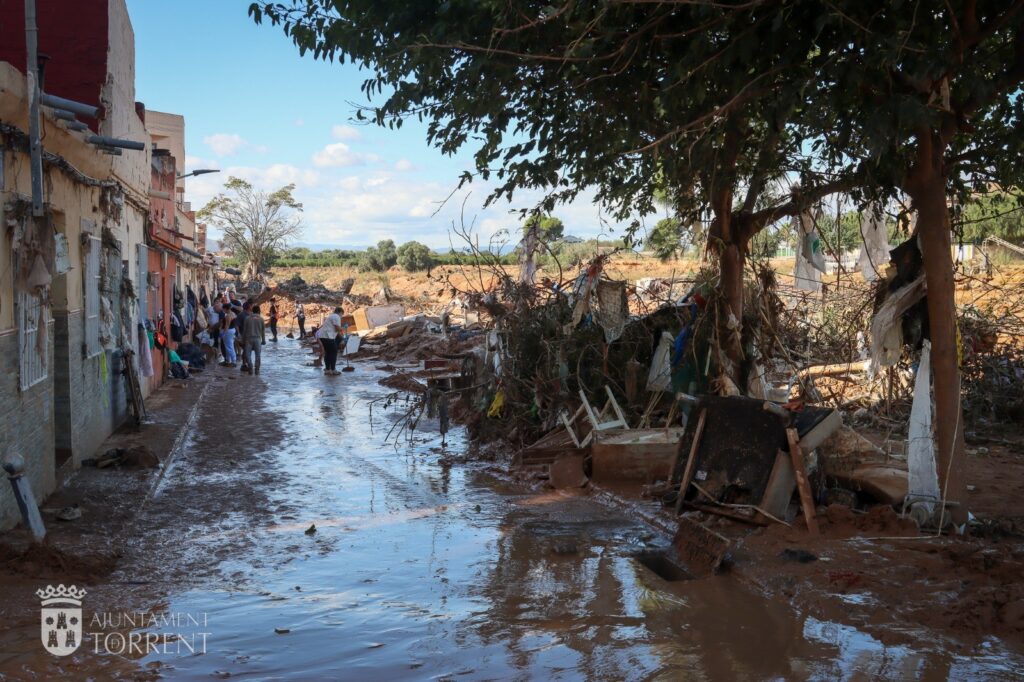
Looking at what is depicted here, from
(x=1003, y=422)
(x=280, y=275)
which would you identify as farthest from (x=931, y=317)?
(x=280, y=275)

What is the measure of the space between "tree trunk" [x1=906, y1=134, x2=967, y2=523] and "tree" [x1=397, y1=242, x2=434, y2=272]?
58.4 m

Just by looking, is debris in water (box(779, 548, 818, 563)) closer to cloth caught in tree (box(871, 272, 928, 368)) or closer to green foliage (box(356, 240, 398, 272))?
cloth caught in tree (box(871, 272, 928, 368))

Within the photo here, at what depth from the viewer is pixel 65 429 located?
9727 millimetres

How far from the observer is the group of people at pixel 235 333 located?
21.8 metres

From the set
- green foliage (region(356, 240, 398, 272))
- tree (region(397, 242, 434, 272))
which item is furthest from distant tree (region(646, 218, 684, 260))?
green foliage (region(356, 240, 398, 272))

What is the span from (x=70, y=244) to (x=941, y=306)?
911cm

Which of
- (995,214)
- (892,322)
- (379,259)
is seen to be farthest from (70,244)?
(379,259)

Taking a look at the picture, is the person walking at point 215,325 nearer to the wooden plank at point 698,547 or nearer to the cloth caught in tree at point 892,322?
the wooden plank at point 698,547

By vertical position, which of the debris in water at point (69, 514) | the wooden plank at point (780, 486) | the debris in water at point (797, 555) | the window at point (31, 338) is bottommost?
the debris in water at point (797, 555)

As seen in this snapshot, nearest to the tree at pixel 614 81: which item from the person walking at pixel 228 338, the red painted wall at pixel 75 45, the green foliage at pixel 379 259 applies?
the red painted wall at pixel 75 45

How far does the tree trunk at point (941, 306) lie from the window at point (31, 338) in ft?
25.5

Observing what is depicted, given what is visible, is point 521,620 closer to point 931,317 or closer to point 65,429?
point 931,317

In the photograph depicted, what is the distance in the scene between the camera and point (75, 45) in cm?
1258

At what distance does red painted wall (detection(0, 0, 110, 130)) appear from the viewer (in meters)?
12.3
